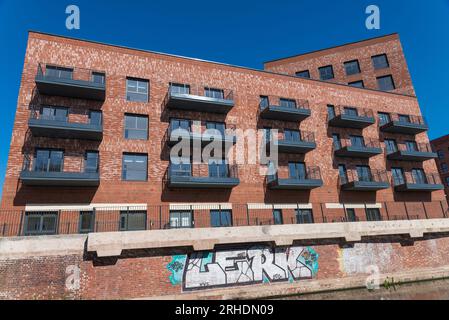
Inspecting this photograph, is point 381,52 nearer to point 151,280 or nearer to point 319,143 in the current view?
point 319,143

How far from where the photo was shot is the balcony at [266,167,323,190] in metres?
21.2

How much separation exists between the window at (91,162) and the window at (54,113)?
9.42 feet

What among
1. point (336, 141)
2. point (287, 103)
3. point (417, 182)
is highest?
point (287, 103)

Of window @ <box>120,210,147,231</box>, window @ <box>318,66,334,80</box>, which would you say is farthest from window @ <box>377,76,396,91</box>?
window @ <box>120,210,147,231</box>

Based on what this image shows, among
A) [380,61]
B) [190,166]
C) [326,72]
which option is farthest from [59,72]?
[380,61]

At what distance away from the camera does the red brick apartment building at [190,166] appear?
616 inches

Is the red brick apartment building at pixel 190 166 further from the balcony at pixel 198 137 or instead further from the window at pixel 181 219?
the balcony at pixel 198 137

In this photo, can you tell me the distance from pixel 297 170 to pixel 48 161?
1888 cm

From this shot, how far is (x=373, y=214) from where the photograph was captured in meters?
24.5

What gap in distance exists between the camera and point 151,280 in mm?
13102

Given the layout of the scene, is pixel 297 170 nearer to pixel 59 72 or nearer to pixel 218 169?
pixel 218 169

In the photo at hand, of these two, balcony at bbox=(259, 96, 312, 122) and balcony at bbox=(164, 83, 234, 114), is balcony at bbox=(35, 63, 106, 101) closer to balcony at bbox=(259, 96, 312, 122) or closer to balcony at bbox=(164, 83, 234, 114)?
balcony at bbox=(164, 83, 234, 114)
